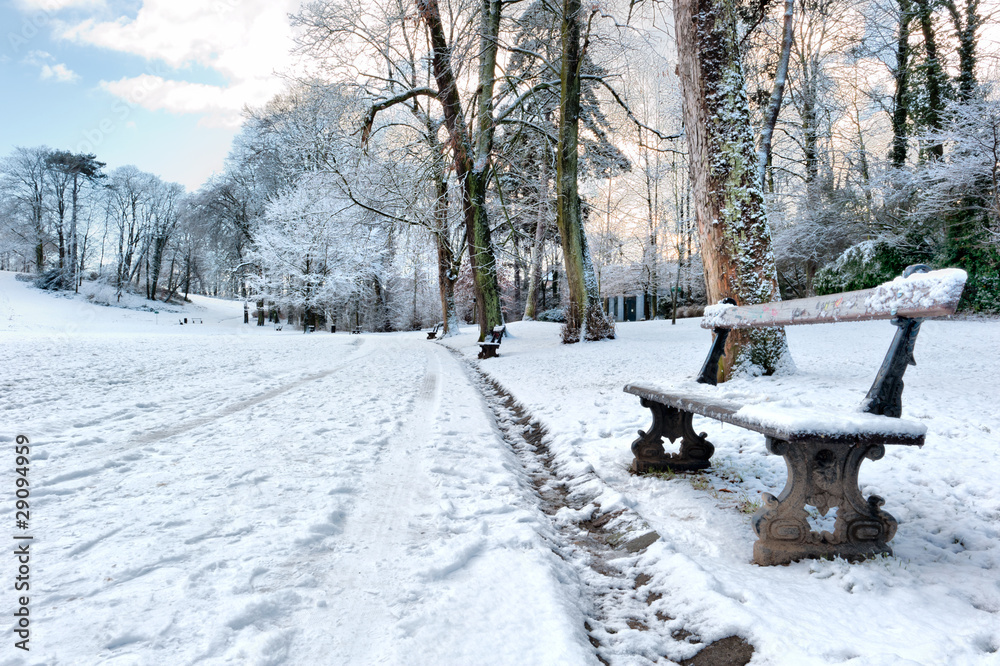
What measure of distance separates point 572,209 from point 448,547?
427 inches

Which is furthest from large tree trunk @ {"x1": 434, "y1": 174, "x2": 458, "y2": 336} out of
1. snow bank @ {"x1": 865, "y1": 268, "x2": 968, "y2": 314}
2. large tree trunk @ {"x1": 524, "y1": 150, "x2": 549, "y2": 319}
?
snow bank @ {"x1": 865, "y1": 268, "x2": 968, "y2": 314}

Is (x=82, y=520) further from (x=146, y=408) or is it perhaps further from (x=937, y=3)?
(x=937, y=3)

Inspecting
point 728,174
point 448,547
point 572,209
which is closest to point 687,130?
point 728,174

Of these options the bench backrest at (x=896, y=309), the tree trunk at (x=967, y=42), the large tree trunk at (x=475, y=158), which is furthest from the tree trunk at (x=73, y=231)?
the tree trunk at (x=967, y=42)

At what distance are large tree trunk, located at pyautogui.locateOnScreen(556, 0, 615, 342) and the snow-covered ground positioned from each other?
733 centimetres

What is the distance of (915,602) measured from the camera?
5.44 ft

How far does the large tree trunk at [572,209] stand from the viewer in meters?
11.4

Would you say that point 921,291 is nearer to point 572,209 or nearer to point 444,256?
point 572,209

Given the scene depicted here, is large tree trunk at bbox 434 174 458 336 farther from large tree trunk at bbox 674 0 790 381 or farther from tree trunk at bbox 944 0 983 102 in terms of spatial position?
tree trunk at bbox 944 0 983 102

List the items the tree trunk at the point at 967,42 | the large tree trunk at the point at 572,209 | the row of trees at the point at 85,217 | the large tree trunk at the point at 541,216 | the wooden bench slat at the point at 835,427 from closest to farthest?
1. the wooden bench slat at the point at 835,427
2. the large tree trunk at the point at 572,209
3. the tree trunk at the point at 967,42
4. the large tree trunk at the point at 541,216
5. the row of trees at the point at 85,217

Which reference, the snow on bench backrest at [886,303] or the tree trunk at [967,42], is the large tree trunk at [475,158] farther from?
the tree trunk at [967,42]

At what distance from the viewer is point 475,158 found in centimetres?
1337

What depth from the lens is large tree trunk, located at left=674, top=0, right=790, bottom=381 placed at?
5.28m

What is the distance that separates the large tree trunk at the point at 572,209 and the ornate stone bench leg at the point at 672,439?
887 centimetres
